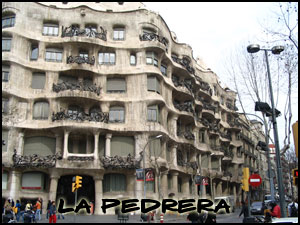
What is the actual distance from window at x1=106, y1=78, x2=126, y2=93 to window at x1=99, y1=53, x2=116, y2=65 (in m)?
1.92

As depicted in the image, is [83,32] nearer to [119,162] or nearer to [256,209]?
[119,162]

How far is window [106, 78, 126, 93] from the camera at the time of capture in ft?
116

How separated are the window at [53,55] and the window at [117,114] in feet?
25.2

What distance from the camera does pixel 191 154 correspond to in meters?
43.6

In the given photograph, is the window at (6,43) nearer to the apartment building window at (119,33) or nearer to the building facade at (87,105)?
the building facade at (87,105)

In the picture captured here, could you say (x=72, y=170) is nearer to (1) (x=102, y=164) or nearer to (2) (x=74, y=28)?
(1) (x=102, y=164)

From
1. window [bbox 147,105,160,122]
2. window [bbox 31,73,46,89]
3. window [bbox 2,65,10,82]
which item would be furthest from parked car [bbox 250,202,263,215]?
window [bbox 2,65,10,82]

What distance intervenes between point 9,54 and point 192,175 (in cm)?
2397

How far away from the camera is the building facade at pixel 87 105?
105 feet

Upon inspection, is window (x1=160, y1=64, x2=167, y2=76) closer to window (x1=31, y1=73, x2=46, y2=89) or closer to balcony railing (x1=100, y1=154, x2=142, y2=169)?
balcony railing (x1=100, y1=154, x2=142, y2=169)

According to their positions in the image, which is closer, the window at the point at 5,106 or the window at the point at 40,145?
the window at the point at 5,106

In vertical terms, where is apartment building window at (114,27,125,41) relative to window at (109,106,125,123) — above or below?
above

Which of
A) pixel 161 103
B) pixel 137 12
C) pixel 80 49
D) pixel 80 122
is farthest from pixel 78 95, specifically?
pixel 137 12

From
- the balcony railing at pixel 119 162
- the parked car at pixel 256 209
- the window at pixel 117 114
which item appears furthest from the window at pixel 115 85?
the parked car at pixel 256 209
